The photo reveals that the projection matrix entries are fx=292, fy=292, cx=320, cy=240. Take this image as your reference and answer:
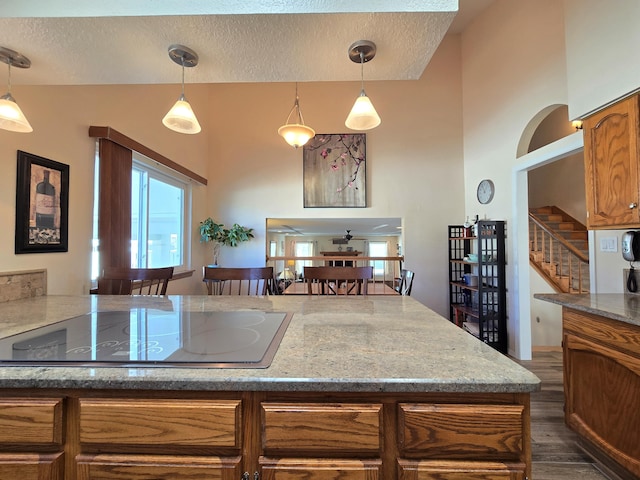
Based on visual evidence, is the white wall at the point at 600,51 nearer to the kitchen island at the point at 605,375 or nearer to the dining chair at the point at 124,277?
the kitchen island at the point at 605,375

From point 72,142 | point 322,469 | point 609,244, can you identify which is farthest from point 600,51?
point 72,142

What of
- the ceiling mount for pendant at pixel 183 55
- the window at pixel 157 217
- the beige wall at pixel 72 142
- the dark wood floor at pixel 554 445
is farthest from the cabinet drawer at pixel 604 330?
the window at pixel 157 217

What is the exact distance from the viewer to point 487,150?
3.72m

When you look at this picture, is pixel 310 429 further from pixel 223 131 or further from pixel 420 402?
pixel 223 131

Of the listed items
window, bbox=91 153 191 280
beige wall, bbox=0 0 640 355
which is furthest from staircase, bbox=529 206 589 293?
window, bbox=91 153 191 280

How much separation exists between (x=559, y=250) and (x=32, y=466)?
5.32 m

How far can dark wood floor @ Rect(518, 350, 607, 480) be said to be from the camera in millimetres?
1586

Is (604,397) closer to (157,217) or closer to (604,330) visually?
(604,330)

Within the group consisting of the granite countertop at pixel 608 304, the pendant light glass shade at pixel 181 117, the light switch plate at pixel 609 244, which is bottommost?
the granite countertop at pixel 608 304

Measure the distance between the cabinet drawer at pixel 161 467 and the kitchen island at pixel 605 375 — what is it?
1714mm

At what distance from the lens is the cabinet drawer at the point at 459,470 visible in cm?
63

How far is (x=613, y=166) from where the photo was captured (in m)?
1.72

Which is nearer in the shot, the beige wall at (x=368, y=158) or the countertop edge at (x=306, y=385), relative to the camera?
the countertop edge at (x=306, y=385)

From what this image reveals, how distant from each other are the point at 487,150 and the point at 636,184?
2336 millimetres
